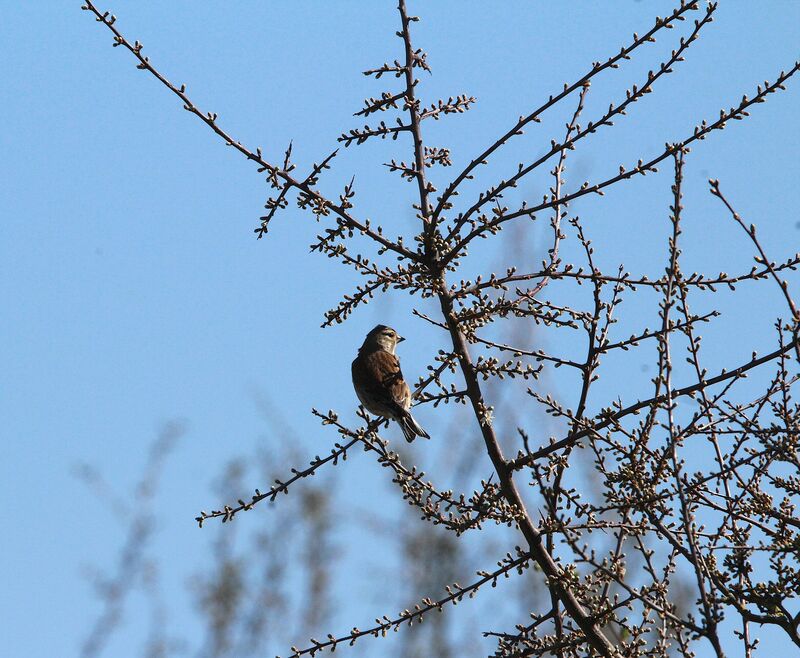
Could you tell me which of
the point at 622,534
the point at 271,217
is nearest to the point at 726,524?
the point at 622,534

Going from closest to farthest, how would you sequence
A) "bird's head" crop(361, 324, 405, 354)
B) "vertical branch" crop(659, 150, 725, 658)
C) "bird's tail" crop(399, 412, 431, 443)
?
"vertical branch" crop(659, 150, 725, 658), "bird's tail" crop(399, 412, 431, 443), "bird's head" crop(361, 324, 405, 354)

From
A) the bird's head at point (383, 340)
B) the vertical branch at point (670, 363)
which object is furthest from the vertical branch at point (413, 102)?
the bird's head at point (383, 340)

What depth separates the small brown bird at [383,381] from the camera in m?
7.59

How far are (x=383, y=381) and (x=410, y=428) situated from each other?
0.56 metres

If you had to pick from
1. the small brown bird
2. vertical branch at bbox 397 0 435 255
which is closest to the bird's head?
the small brown bird

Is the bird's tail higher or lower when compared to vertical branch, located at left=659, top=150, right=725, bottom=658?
higher

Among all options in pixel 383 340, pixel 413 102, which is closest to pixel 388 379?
pixel 383 340

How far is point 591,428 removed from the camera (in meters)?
4.20

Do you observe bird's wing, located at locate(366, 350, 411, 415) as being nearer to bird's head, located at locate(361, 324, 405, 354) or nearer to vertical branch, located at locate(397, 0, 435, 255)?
bird's head, located at locate(361, 324, 405, 354)

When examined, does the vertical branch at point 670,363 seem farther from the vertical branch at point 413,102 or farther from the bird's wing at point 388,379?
the bird's wing at point 388,379

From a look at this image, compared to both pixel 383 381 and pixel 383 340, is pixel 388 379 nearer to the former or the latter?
pixel 383 381

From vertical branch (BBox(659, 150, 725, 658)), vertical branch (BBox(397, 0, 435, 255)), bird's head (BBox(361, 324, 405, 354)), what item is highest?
bird's head (BBox(361, 324, 405, 354))

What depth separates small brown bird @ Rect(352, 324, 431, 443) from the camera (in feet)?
24.9

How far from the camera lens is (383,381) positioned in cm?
807
